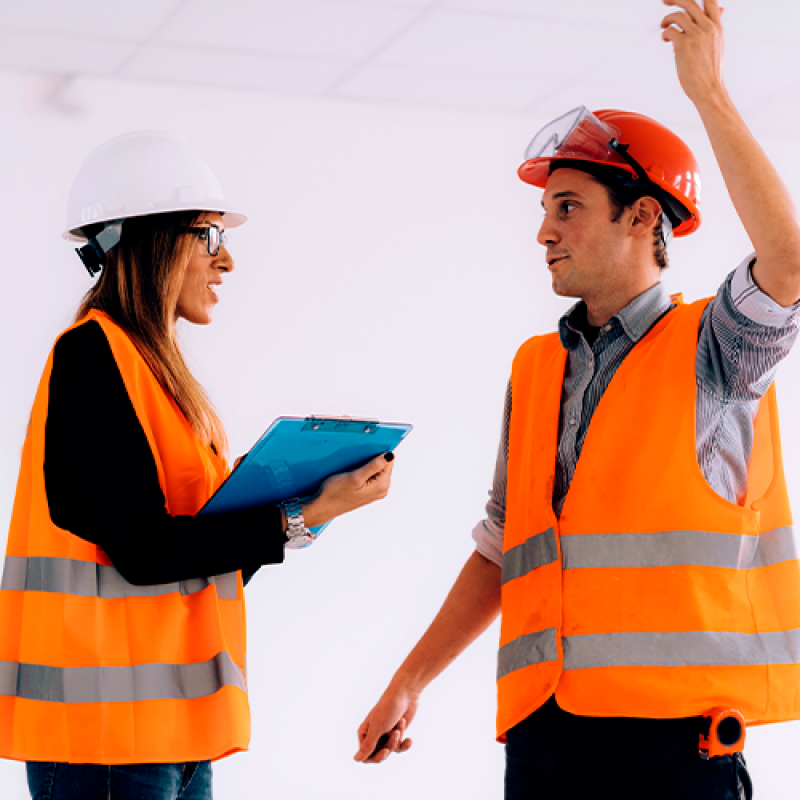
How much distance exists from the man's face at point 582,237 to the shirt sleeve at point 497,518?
0.87 feet

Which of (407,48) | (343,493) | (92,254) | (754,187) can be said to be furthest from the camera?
(407,48)

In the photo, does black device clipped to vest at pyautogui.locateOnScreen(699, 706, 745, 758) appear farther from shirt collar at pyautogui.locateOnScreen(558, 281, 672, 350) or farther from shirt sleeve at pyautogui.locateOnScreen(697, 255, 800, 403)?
shirt collar at pyautogui.locateOnScreen(558, 281, 672, 350)

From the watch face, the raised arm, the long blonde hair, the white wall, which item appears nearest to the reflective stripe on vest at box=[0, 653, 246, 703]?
the watch face

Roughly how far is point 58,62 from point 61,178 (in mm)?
425

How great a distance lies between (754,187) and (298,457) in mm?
814

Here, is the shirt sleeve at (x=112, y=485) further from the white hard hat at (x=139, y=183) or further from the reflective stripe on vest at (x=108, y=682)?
the white hard hat at (x=139, y=183)

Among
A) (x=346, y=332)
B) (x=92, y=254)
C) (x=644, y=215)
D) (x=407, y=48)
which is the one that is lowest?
(x=92, y=254)

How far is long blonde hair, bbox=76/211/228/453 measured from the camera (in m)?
1.67

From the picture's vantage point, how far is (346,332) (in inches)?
161

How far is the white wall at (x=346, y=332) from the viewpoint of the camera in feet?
12.2

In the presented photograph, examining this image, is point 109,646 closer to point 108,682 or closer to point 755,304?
point 108,682

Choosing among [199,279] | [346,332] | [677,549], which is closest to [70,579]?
[199,279]

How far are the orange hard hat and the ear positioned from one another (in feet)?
0.06

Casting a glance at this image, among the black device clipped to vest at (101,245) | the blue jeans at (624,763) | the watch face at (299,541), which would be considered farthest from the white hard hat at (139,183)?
the blue jeans at (624,763)
